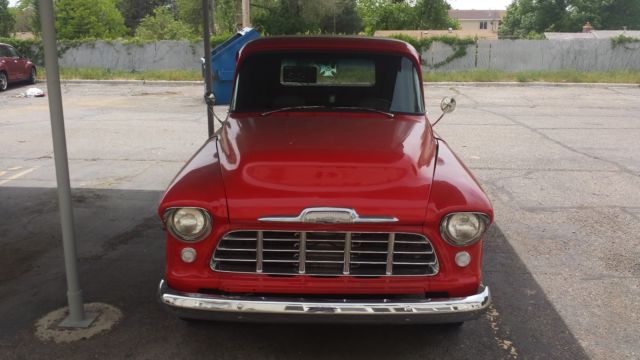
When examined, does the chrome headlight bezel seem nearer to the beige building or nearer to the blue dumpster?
the blue dumpster

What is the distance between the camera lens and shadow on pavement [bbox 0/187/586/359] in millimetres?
3400

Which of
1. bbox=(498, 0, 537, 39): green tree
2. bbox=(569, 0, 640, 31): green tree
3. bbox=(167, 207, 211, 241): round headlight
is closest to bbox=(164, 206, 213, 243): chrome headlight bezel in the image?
bbox=(167, 207, 211, 241): round headlight

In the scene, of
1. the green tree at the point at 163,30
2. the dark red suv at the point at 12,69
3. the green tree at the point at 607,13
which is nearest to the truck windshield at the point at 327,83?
the dark red suv at the point at 12,69

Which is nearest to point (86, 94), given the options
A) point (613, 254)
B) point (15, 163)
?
point (15, 163)

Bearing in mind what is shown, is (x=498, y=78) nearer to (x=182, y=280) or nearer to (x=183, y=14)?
(x=182, y=280)

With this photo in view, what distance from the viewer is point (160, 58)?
27.2 metres

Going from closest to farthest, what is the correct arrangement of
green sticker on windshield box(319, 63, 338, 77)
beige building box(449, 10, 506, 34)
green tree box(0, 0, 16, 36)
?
green sticker on windshield box(319, 63, 338, 77) < green tree box(0, 0, 16, 36) < beige building box(449, 10, 506, 34)

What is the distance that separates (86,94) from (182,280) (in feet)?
57.5

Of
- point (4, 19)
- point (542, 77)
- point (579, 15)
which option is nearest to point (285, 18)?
point (542, 77)

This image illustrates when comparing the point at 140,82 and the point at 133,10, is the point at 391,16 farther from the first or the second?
the point at 140,82

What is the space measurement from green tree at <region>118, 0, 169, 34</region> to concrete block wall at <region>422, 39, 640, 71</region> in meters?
45.8

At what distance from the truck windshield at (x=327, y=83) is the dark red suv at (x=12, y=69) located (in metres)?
18.3

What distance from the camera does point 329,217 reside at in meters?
2.80

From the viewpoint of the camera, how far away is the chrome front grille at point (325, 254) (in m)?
2.91
